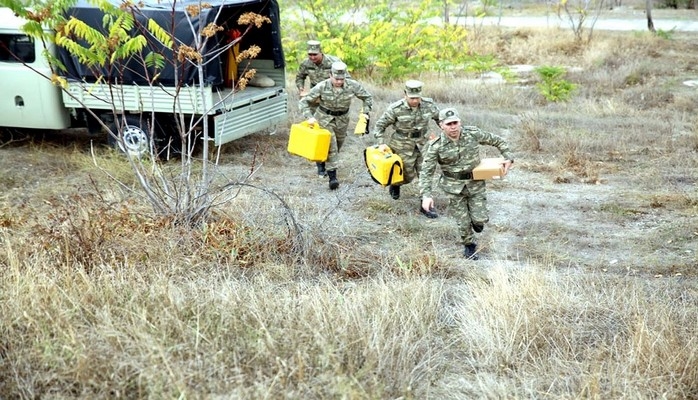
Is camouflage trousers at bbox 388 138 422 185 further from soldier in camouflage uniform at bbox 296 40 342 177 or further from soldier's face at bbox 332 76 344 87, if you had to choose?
soldier in camouflage uniform at bbox 296 40 342 177

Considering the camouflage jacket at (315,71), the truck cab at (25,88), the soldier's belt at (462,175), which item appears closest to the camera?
the soldier's belt at (462,175)

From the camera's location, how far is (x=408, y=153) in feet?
28.4

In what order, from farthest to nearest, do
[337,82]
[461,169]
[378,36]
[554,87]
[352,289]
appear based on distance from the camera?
[378,36] < [554,87] < [337,82] < [461,169] < [352,289]

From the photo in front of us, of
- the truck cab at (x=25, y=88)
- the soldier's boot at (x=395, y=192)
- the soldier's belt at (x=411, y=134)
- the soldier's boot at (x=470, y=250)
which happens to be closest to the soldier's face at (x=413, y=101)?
the soldier's belt at (x=411, y=134)

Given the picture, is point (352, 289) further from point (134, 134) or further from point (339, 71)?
point (134, 134)

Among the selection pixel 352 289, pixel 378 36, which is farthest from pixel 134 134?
pixel 378 36

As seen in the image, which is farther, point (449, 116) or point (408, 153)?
point (408, 153)

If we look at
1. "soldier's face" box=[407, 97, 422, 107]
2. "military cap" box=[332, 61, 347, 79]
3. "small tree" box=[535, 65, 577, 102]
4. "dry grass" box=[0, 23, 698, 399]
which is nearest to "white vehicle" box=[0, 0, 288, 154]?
"dry grass" box=[0, 23, 698, 399]

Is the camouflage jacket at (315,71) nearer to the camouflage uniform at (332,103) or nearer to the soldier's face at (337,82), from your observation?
the camouflage uniform at (332,103)

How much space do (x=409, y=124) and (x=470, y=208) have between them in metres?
1.59

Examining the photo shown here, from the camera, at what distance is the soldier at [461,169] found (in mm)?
7004

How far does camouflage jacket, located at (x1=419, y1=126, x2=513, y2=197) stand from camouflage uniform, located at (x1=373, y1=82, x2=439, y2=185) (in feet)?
4.12

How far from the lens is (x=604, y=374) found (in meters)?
4.51

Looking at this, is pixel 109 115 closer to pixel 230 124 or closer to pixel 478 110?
pixel 230 124
